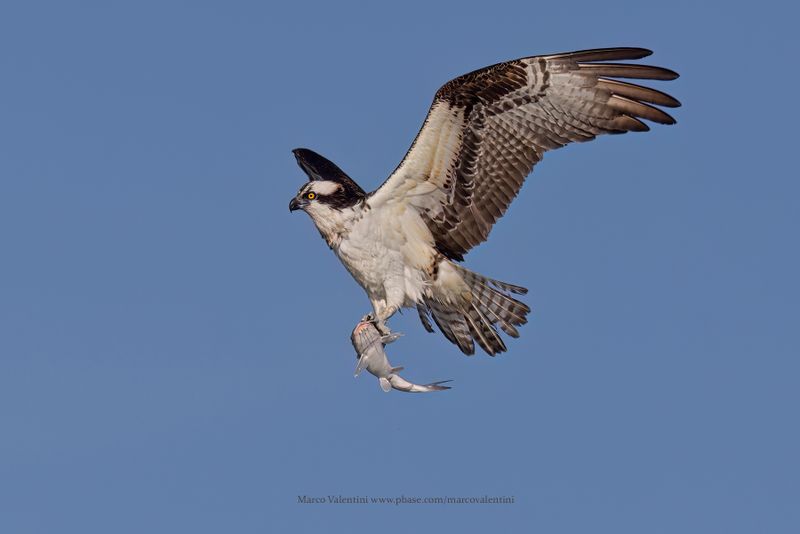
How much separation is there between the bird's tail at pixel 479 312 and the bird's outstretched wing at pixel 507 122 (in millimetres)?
766

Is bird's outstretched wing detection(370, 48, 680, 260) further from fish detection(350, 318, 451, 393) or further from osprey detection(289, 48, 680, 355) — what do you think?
fish detection(350, 318, 451, 393)

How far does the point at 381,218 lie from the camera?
15.0 meters

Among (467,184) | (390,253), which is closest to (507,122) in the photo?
(467,184)

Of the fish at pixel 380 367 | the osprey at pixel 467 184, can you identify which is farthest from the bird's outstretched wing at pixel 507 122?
the fish at pixel 380 367

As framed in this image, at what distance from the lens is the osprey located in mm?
14422

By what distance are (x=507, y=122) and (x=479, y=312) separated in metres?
2.20

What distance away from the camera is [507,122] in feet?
48.2

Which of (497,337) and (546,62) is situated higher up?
(546,62)

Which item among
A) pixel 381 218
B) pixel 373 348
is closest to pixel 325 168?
pixel 381 218

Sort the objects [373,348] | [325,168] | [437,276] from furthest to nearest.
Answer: [325,168]
[437,276]
[373,348]

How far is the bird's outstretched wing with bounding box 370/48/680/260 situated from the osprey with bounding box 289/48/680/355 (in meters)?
0.01

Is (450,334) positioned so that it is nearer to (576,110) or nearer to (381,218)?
(381,218)

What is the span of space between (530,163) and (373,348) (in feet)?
8.59

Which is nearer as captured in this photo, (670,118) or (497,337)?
(670,118)
